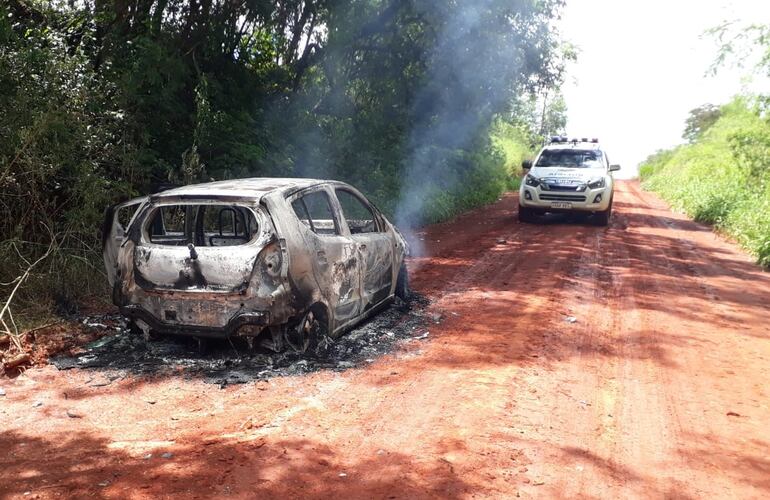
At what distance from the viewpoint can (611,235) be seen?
14.0m

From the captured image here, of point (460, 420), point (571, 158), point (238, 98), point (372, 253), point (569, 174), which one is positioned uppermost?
point (238, 98)

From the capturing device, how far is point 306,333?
18.1 ft

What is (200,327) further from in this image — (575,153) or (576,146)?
(576,146)

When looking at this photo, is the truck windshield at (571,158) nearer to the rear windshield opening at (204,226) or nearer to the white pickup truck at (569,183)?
the white pickup truck at (569,183)

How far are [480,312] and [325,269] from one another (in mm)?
2538

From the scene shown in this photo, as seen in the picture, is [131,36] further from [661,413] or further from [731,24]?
[731,24]

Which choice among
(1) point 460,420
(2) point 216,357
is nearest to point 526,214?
(2) point 216,357

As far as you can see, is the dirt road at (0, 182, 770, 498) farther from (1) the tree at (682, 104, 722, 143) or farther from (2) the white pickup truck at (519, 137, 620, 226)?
(1) the tree at (682, 104, 722, 143)

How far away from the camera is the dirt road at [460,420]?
11.8ft

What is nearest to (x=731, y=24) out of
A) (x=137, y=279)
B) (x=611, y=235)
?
(x=611, y=235)

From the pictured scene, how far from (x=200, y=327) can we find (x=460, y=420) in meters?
2.29

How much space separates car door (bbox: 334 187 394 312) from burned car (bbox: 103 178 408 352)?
91 millimetres

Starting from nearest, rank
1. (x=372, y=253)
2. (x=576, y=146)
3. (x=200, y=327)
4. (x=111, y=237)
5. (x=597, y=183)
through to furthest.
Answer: (x=200, y=327), (x=111, y=237), (x=372, y=253), (x=597, y=183), (x=576, y=146)

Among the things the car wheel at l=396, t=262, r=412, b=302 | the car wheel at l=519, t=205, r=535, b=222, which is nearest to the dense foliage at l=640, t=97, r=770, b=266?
the car wheel at l=519, t=205, r=535, b=222
